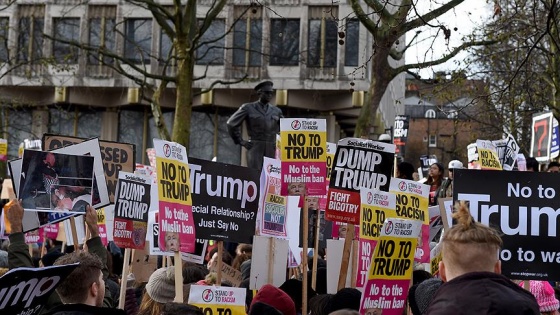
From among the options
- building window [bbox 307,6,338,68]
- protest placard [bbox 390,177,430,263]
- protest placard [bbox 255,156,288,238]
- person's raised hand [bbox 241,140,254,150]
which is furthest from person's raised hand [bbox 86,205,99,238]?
building window [bbox 307,6,338,68]

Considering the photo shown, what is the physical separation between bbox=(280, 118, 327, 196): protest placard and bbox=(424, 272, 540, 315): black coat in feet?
18.6

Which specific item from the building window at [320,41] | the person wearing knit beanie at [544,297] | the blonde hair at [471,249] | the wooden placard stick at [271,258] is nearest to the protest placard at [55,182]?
the wooden placard stick at [271,258]

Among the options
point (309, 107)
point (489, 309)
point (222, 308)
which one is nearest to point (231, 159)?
point (309, 107)

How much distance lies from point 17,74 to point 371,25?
1088 inches

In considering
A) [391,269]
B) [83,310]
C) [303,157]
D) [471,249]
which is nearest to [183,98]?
[303,157]

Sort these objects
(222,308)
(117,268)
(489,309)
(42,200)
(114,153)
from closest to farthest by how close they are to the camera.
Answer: (489,309) < (222,308) < (42,200) < (114,153) < (117,268)

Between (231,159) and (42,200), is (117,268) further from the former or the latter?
(231,159)

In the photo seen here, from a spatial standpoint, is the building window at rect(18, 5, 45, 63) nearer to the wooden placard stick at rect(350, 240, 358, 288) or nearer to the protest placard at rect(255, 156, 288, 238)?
the protest placard at rect(255, 156, 288, 238)

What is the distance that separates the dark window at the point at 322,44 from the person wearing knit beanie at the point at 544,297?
2930cm

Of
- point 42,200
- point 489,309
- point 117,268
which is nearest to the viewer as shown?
point 489,309

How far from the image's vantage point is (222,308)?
7.28 m

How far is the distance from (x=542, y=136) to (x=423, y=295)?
1208 centimetres

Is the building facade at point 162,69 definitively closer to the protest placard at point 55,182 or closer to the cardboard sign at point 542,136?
the cardboard sign at point 542,136

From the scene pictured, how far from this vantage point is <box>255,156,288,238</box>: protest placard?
10336 mm
